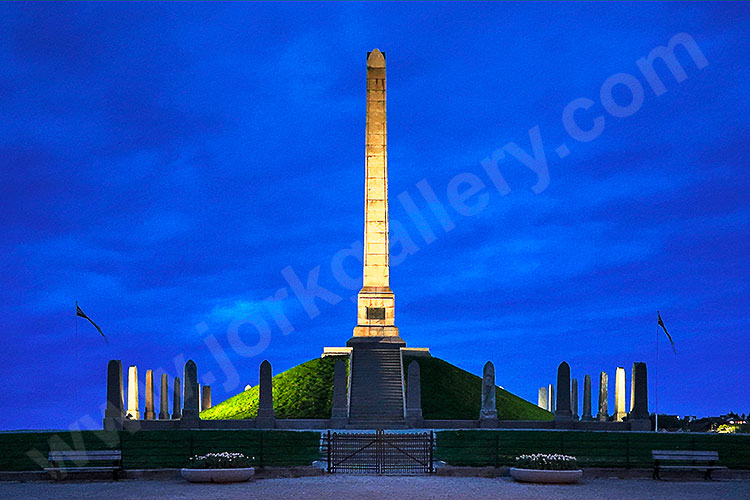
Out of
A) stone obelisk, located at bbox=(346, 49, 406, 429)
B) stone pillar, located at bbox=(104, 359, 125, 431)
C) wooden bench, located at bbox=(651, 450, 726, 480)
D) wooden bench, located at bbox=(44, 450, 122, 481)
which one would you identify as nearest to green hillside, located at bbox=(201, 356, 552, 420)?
stone obelisk, located at bbox=(346, 49, 406, 429)

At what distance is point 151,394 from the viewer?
40.4 m

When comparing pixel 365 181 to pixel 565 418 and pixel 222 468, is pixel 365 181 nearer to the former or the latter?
pixel 565 418

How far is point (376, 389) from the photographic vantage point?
4150 cm

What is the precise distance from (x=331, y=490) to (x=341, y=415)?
18528 mm

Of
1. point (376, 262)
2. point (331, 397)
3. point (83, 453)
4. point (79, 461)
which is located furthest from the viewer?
point (376, 262)

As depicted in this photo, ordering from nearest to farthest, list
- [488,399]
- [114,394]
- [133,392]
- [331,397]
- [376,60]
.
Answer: [114,394], [488,399], [133,392], [331,397], [376,60]

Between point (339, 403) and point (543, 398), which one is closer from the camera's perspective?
point (339, 403)

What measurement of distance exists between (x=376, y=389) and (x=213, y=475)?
2225cm

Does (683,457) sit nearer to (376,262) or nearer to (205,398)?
(376,262)

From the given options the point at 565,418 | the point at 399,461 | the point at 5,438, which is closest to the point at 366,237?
the point at 565,418

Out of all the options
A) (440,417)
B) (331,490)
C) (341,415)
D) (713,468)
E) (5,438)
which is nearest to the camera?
(331,490)

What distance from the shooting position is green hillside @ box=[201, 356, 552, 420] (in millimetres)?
40500

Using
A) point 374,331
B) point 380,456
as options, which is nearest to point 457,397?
point 374,331

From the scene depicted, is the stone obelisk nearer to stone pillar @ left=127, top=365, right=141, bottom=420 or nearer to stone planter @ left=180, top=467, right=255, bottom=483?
stone pillar @ left=127, top=365, right=141, bottom=420
